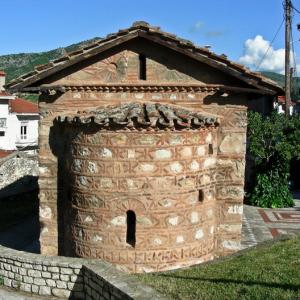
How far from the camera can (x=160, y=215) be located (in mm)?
10164

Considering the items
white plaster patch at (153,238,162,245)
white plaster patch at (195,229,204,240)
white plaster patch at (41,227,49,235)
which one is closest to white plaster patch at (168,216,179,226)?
white plaster patch at (153,238,162,245)

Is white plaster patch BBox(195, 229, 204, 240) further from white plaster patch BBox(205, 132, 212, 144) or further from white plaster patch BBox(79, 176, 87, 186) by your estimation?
white plaster patch BBox(79, 176, 87, 186)

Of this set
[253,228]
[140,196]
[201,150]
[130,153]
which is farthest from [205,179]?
[253,228]

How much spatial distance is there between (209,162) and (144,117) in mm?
2031

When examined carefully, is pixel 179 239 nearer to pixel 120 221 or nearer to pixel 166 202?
pixel 166 202

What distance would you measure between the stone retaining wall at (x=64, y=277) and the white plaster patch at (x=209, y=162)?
3.51 m

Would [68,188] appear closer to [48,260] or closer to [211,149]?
[48,260]

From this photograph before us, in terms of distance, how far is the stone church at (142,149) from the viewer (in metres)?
10.1

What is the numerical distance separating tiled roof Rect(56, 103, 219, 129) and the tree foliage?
32.1ft

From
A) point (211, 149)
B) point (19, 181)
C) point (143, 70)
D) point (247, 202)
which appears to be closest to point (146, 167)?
point (211, 149)

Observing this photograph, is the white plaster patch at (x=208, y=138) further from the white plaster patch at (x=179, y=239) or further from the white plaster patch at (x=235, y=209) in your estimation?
the white plaster patch at (x=179, y=239)

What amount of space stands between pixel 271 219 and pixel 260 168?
3.91 m

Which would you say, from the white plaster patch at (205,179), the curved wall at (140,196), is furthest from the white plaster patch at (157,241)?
the white plaster patch at (205,179)

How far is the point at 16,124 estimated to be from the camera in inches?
1636
